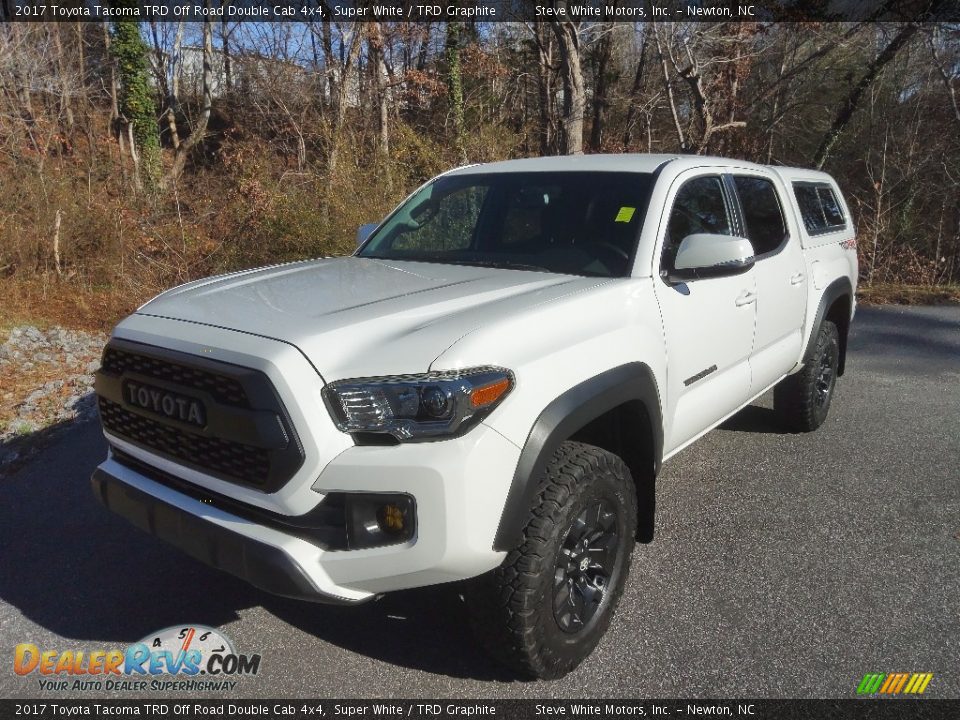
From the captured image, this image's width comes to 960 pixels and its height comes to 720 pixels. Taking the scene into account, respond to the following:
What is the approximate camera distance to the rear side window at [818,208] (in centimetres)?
502

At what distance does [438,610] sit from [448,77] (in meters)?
16.9

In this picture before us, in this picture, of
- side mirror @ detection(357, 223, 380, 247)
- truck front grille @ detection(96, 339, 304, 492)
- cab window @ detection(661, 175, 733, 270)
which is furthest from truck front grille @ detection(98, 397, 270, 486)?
cab window @ detection(661, 175, 733, 270)

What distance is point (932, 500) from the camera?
4.12 metres

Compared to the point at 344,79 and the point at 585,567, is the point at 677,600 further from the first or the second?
the point at 344,79

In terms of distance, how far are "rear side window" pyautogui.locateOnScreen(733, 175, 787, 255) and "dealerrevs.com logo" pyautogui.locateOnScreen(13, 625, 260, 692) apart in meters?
3.40

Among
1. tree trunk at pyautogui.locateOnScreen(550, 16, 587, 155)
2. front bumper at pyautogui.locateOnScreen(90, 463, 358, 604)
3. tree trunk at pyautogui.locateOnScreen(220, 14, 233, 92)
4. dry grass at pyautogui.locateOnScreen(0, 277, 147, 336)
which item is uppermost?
tree trunk at pyautogui.locateOnScreen(220, 14, 233, 92)

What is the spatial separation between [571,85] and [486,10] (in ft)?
25.5

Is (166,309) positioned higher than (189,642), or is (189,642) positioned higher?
(166,309)

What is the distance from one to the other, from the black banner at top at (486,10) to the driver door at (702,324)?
8.93m

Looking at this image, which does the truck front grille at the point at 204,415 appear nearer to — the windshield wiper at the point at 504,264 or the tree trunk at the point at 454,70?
the windshield wiper at the point at 504,264

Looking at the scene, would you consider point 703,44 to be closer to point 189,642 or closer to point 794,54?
point 794,54

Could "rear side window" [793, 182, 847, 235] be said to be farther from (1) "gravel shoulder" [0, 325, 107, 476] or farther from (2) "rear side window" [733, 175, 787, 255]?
(1) "gravel shoulder" [0, 325, 107, 476]

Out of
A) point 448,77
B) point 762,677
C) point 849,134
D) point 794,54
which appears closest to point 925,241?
point 849,134

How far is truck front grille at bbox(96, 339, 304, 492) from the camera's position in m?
2.20
